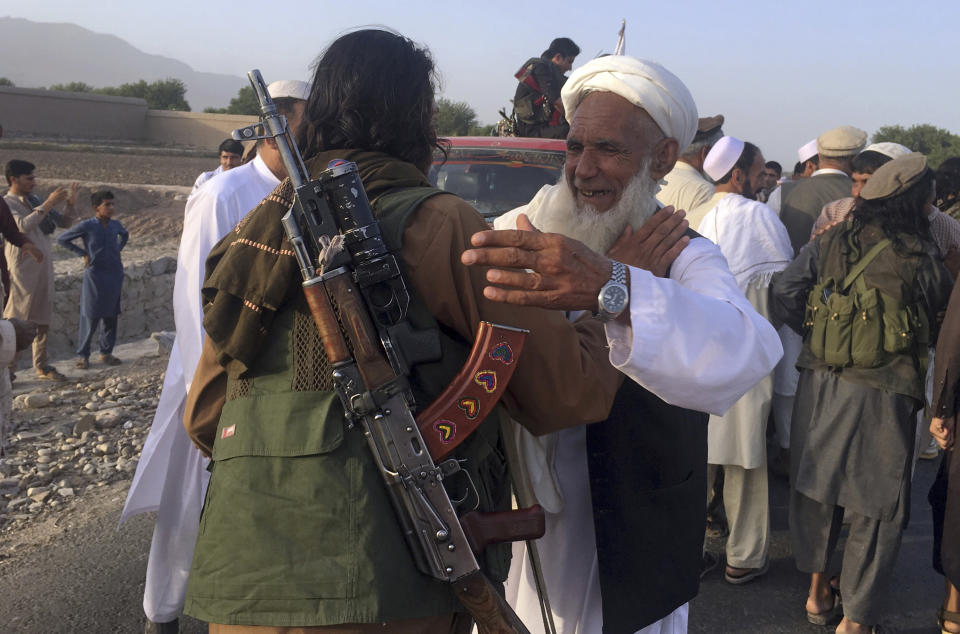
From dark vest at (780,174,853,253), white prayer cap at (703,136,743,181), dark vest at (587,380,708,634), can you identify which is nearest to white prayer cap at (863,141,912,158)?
dark vest at (780,174,853,253)

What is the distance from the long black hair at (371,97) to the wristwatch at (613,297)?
50 centimetres

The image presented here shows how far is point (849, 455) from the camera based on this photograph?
3.50 metres

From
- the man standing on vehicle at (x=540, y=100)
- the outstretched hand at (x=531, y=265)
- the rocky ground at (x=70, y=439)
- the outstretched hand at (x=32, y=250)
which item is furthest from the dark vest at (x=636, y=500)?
the outstretched hand at (x=32, y=250)

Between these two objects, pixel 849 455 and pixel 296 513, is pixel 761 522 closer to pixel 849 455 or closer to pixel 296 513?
pixel 849 455

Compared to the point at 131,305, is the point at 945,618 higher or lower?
higher

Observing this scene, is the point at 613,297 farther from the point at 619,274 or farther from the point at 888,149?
the point at 888,149

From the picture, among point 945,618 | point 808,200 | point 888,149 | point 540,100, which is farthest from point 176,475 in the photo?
point 540,100

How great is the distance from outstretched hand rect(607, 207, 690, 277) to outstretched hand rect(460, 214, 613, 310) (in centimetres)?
57

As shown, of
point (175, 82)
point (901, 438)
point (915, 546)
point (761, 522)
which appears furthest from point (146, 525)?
point (175, 82)

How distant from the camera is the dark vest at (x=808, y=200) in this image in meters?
5.39

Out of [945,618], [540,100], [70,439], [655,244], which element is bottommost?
[70,439]

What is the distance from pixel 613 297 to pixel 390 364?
410 mm

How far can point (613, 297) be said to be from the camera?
1.41m

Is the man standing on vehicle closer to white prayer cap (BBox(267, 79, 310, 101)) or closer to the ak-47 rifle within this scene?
white prayer cap (BBox(267, 79, 310, 101))
